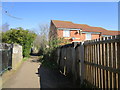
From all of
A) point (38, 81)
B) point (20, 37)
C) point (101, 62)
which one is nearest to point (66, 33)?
point (20, 37)

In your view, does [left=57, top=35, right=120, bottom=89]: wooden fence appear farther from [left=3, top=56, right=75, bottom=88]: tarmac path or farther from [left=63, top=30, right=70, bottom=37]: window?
[left=63, top=30, right=70, bottom=37]: window

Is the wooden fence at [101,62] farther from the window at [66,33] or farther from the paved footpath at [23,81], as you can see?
the window at [66,33]

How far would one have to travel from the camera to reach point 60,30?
3212 centimetres

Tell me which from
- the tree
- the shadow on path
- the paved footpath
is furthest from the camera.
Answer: the tree

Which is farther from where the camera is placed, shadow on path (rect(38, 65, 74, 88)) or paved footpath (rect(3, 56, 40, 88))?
paved footpath (rect(3, 56, 40, 88))

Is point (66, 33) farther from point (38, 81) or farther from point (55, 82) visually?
point (55, 82)

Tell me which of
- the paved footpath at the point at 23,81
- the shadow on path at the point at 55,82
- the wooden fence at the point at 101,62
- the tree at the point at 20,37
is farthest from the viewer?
the tree at the point at 20,37

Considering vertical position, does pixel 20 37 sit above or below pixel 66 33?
below

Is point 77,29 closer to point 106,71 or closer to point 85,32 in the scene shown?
point 85,32

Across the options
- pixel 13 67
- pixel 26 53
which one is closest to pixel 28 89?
pixel 13 67

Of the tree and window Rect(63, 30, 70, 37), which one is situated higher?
window Rect(63, 30, 70, 37)

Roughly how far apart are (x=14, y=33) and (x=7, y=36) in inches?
47.6

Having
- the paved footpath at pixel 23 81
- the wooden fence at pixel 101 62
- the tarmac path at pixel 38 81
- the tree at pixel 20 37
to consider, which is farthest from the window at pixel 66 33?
the wooden fence at pixel 101 62

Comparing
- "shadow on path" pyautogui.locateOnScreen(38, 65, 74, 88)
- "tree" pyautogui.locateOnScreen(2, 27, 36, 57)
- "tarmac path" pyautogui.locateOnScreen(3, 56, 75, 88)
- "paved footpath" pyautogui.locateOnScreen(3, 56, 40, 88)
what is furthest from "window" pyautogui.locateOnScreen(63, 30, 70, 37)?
"shadow on path" pyautogui.locateOnScreen(38, 65, 74, 88)
